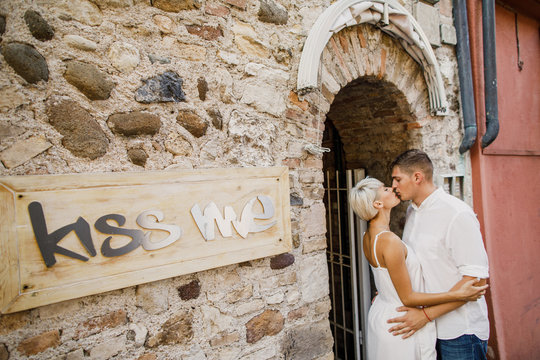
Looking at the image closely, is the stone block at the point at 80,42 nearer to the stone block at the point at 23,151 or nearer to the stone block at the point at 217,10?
the stone block at the point at 23,151

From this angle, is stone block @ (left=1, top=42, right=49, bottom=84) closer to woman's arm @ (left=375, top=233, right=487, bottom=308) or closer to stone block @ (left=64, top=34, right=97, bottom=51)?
stone block @ (left=64, top=34, right=97, bottom=51)

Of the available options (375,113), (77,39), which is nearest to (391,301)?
(375,113)

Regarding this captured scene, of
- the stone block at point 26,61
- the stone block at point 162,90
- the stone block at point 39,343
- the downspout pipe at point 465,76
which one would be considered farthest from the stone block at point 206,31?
the downspout pipe at point 465,76

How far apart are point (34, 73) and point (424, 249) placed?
234cm

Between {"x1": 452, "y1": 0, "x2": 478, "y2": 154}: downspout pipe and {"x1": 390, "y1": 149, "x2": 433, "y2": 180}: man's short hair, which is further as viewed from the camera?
{"x1": 452, "y1": 0, "x2": 478, "y2": 154}: downspout pipe

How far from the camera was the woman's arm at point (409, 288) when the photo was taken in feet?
5.87

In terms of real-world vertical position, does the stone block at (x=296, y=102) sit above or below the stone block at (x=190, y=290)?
above

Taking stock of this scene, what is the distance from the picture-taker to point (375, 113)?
2.91 metres

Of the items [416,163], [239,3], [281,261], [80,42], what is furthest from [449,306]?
[80,42]

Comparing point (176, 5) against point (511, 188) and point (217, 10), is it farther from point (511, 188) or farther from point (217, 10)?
point (511, 188)

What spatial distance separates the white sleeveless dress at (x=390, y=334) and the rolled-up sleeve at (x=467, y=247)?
0.25 m

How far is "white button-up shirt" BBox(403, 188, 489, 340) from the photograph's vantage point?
1802 mm

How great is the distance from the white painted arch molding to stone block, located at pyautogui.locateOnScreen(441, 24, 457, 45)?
1.66 ft

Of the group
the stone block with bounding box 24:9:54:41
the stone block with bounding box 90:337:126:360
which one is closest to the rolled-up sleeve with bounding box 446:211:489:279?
the stone block with bounding box 90:337:126:360
